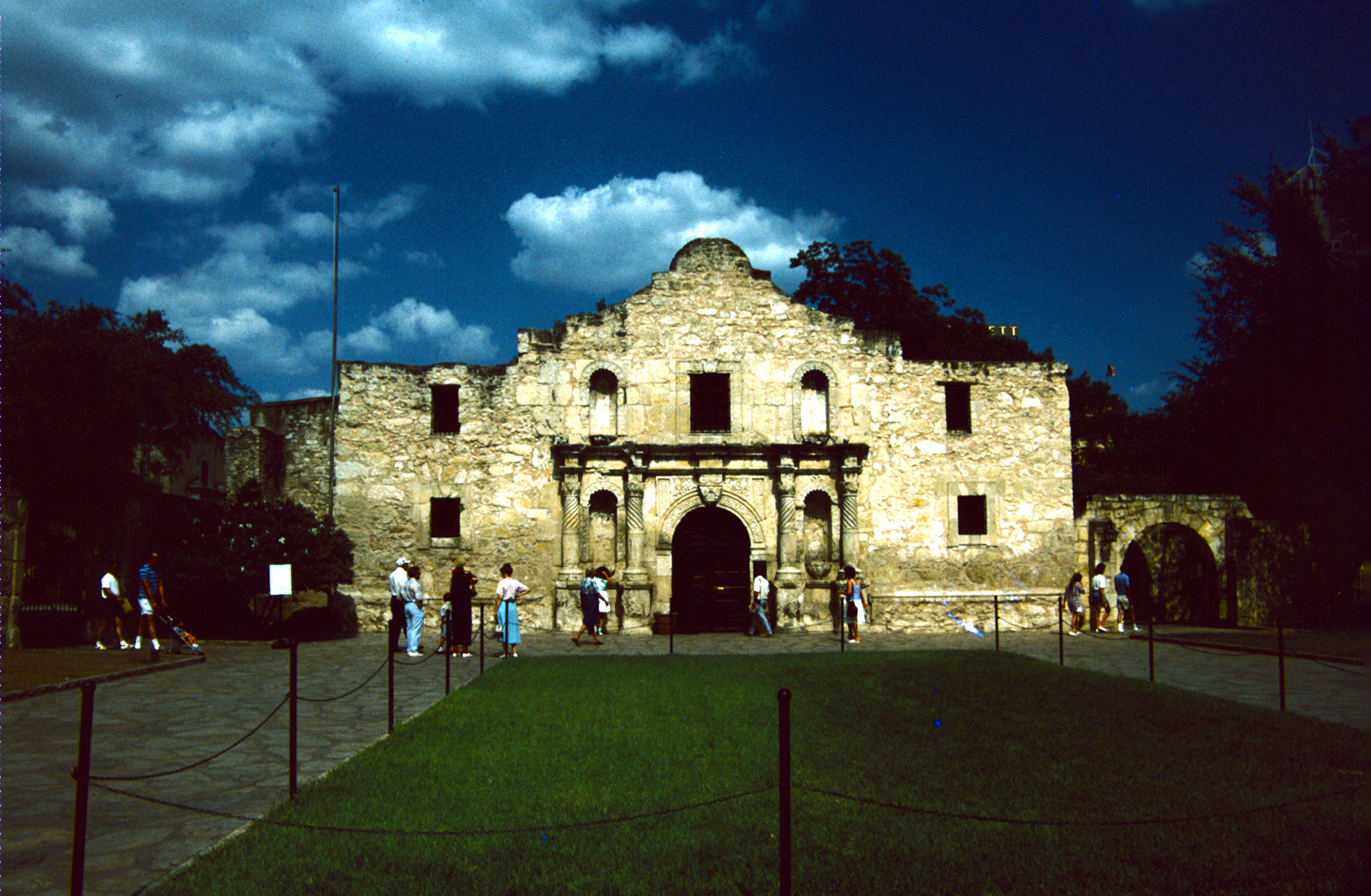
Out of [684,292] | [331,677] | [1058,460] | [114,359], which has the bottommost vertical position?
[331,677]

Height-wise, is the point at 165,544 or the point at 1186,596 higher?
the point at 165,544

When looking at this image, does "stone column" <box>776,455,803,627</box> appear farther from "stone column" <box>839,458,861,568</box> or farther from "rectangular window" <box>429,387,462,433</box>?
"rectangular window" <box>429,387,462,433</box>

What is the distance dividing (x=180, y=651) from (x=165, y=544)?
5810mm

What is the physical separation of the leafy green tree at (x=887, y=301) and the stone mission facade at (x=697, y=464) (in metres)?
15.7

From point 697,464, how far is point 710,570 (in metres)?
2.45

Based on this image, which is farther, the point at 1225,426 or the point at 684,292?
the point at 1225,426

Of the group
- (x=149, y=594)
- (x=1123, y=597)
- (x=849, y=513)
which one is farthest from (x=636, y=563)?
(x=1123, y=597)

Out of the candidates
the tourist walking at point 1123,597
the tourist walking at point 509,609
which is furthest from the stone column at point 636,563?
the tourist walking at point 1123,597

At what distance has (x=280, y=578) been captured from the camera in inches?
686

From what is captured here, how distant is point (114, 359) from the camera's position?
21828 mm

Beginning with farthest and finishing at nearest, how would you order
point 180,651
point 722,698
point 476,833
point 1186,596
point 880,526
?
point 1186,596, point 880,526, point 180,651, point 722,698, point 476,833

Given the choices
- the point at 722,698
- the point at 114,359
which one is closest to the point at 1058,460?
the point at 722,698

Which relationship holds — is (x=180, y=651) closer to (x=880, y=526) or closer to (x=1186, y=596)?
(x=880, y=526)

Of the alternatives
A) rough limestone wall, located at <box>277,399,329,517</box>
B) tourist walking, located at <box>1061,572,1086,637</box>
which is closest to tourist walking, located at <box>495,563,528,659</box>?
rough limestone wall, located at <box>277,399,329,517</box>
